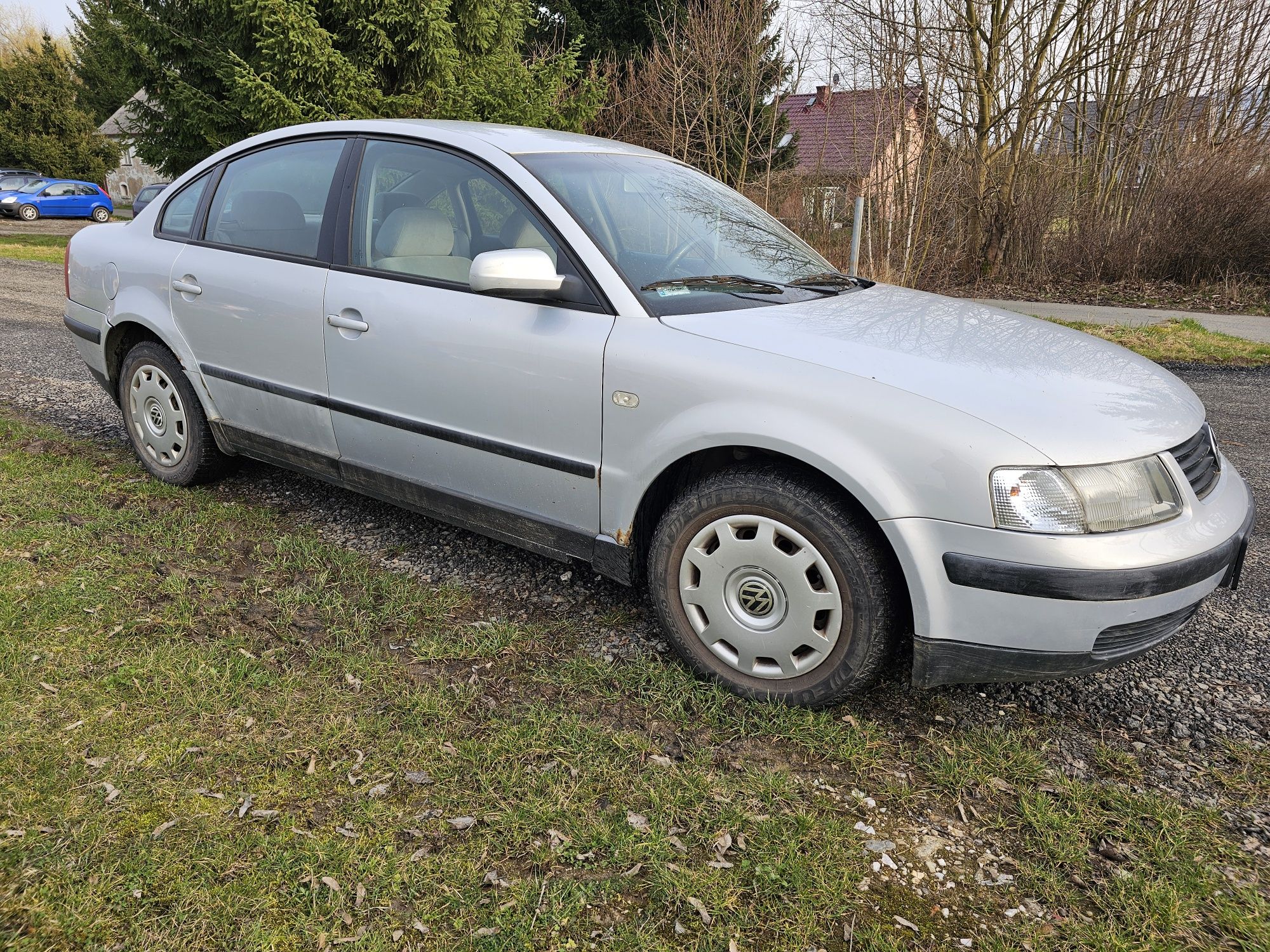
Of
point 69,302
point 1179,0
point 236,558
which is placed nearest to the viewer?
point 236,558

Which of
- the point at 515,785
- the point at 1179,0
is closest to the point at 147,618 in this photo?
the point at 515,785

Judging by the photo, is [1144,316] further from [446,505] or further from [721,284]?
[446,505]

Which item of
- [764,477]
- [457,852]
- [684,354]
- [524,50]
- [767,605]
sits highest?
[524,50]

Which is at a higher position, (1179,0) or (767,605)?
(1179,0)

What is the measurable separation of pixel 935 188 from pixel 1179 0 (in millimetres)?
6103

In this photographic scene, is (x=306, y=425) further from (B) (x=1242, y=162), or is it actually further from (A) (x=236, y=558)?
(B) (x=1242, y=162)

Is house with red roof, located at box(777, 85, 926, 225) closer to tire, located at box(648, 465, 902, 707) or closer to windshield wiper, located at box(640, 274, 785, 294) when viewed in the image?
windshield wiper, located at box(640, 274, 785, 294)

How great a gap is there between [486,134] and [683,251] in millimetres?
947

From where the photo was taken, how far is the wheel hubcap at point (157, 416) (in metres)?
4.38

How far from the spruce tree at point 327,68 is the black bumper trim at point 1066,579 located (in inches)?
484

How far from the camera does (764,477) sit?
2.69 m

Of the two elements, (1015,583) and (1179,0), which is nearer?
(1015,583)

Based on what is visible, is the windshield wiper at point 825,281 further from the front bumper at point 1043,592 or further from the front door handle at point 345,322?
the front door handle at point 345,322

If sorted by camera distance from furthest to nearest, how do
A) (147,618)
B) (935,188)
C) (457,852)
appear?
Result: (935,188), (147,618), (457,852)
